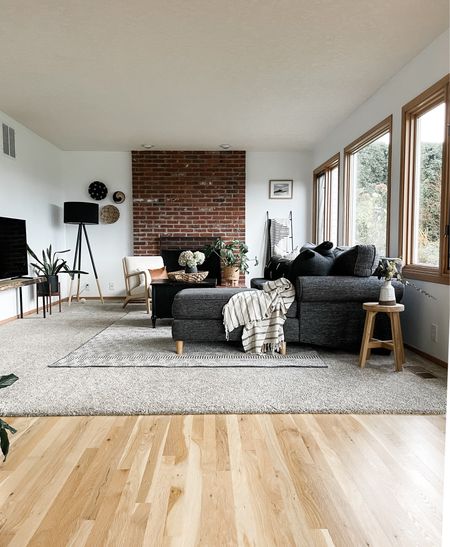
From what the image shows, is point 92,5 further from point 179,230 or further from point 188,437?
point 179,230

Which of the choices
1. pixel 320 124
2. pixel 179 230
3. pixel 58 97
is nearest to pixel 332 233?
pixel 320 124

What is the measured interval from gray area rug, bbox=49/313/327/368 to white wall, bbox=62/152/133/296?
337cm

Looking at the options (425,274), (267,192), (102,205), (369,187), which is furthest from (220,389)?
(102,205)

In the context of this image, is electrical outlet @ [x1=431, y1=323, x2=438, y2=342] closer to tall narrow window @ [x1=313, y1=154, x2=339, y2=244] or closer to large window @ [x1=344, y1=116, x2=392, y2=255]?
large window @ [x1=344, y1=116, x2=392, y2=255]

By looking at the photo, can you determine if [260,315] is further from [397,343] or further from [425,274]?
[425,274]

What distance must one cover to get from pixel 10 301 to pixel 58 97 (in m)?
2.54

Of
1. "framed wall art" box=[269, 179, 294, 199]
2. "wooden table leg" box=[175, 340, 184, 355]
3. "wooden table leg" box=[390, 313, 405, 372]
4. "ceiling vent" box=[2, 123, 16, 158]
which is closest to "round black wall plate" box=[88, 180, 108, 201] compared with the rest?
"ceiling vent" box=[2, 123, 16, 158]

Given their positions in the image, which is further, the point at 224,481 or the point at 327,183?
the point at 327,183

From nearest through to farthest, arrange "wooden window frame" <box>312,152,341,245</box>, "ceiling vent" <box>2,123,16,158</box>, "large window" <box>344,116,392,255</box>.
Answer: "large window" <box>344,116,392,255</box>, "ceiling vent" <box>2,123,16,158</box>, "wooden window frame" <box>312,152,341,245</box>

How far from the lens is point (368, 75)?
4.12 m

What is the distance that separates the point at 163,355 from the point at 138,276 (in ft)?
9.30

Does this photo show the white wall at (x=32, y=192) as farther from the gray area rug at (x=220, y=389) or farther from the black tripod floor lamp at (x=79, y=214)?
the gray area rug at (x=220, y=389)

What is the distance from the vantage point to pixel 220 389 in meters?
2.71

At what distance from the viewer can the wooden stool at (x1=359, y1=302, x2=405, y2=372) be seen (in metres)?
3.13
